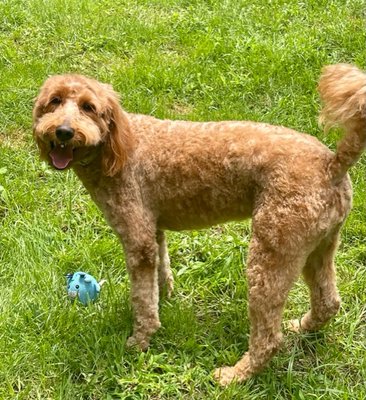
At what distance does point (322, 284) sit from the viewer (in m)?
3.57

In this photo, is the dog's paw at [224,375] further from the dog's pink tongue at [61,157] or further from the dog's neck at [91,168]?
the dog's pink tongue at [61,157]

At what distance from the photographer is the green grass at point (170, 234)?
350 centimetres

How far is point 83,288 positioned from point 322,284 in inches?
57.1

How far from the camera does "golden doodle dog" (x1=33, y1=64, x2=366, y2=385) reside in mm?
3090

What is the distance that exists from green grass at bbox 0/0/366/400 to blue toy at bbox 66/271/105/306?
7cm

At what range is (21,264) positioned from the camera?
4102mm

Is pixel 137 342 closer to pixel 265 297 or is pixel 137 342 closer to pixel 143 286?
pixel 143 286

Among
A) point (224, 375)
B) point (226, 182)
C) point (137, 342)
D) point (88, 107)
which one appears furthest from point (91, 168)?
point (224, 375)

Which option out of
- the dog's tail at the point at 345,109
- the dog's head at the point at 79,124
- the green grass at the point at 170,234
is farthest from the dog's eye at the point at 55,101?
the dog's tail at the point at 345,109

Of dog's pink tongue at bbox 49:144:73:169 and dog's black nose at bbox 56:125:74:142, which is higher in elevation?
dog's black nose at bbox 56:125:74:142

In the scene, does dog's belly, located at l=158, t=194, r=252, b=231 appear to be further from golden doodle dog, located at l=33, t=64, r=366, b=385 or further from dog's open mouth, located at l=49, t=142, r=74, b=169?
dog's open mouth, located at l=49, t=142, r=74, b=169

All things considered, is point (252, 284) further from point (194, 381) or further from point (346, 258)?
point (346, 258)

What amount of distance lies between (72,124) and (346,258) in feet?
7.17

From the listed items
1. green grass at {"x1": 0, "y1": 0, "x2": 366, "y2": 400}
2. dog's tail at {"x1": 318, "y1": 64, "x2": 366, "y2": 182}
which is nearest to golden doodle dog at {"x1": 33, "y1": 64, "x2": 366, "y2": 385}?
dog's tail at {"x1": 318, "y1": 64, "x2": 366, "y2": 182}
